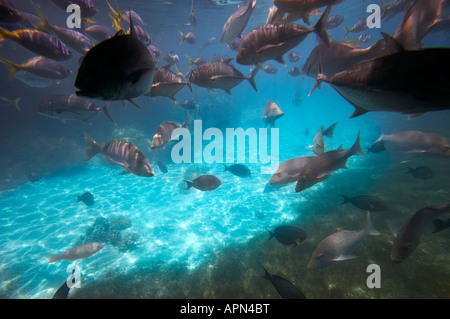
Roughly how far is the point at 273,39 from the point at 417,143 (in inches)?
253

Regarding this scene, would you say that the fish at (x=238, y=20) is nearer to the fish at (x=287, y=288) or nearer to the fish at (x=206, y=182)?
the fish at (x=206, y=182)

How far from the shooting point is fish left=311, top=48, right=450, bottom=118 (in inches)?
58.7

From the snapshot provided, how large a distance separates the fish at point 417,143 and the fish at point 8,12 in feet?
33.1

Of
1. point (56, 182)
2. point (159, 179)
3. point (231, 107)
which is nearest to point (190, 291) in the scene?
point (159, 179)

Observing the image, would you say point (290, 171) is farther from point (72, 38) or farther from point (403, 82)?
point (72, 38)

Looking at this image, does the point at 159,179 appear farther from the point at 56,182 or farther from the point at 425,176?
the point at 425,176

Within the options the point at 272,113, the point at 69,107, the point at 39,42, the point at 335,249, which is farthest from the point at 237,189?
the point at 39,42

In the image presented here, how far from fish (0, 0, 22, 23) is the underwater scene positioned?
0.05 feet

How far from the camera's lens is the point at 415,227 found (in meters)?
2.99

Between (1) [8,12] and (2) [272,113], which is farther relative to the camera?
(2) [272,113]

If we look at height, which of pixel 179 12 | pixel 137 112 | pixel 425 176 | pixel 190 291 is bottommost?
pixel 190 291

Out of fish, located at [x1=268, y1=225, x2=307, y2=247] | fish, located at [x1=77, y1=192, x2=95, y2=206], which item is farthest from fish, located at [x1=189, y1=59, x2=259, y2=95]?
fish, located at [x1=77, y1=192, x2=95, y2=206]
